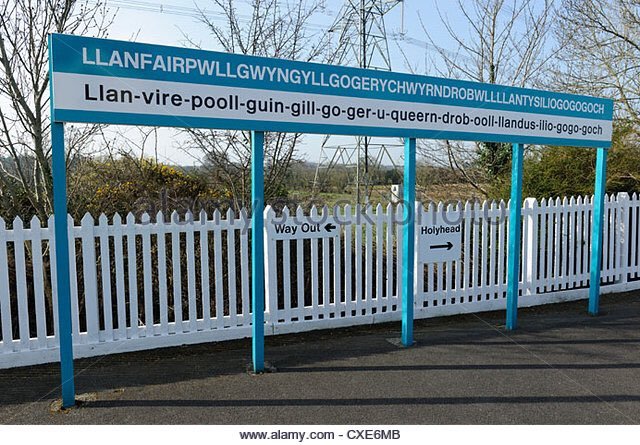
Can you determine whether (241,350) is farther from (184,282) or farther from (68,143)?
(68,143)

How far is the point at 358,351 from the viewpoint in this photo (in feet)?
16.5

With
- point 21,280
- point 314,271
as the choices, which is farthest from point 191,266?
point 21,280

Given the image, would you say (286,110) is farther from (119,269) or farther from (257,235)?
(119,269)

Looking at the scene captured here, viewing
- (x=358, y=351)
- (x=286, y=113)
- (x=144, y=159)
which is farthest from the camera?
(x=144, y=159)

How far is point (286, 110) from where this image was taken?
430cm

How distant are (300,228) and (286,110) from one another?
1508 mm

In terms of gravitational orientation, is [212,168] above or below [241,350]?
above

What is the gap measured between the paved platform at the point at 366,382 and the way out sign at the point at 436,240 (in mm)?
864

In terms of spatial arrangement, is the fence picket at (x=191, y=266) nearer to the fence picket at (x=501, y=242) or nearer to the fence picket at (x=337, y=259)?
the fence picket at (x=337, y=259)

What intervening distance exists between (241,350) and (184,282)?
3.01 m

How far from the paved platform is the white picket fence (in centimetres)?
23

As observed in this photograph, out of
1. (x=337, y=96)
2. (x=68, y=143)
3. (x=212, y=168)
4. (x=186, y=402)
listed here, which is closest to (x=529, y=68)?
(x=212, y=168)

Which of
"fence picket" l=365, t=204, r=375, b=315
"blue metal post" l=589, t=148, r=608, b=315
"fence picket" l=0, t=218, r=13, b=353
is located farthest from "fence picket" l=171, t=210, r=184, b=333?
"blue metal post" l=589, t=148, r=608, b=315

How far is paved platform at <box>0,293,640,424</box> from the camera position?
11.8 feet
